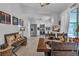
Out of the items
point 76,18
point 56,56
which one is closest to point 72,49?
point 56,56

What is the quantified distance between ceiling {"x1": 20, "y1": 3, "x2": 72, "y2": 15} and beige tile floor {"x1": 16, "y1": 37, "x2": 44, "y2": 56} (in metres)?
0.55

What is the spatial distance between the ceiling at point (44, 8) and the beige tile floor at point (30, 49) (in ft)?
1.82

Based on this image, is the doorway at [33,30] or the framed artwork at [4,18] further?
the doorway at [33,30]

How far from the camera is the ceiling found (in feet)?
7.82

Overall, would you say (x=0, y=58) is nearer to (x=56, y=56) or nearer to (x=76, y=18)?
(x=56, y=56)

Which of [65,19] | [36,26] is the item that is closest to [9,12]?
[36,26]

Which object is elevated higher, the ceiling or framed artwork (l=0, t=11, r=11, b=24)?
the ceiling

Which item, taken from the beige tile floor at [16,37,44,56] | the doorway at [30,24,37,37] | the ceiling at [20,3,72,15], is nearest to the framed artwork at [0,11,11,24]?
the ceiling at [20,3,72,15]

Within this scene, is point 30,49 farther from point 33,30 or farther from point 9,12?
point 9,12

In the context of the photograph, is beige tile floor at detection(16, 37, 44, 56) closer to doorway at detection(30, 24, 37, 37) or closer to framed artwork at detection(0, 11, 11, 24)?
doorway at detection(30, 24, 37, 37)

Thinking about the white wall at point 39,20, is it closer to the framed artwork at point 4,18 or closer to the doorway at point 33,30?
the doorway at point 33,30

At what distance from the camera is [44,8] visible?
8.04 ft

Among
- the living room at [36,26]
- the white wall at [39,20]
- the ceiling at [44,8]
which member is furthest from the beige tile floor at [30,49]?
the ceiling at [44,8]

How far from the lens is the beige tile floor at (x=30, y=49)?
239cm
